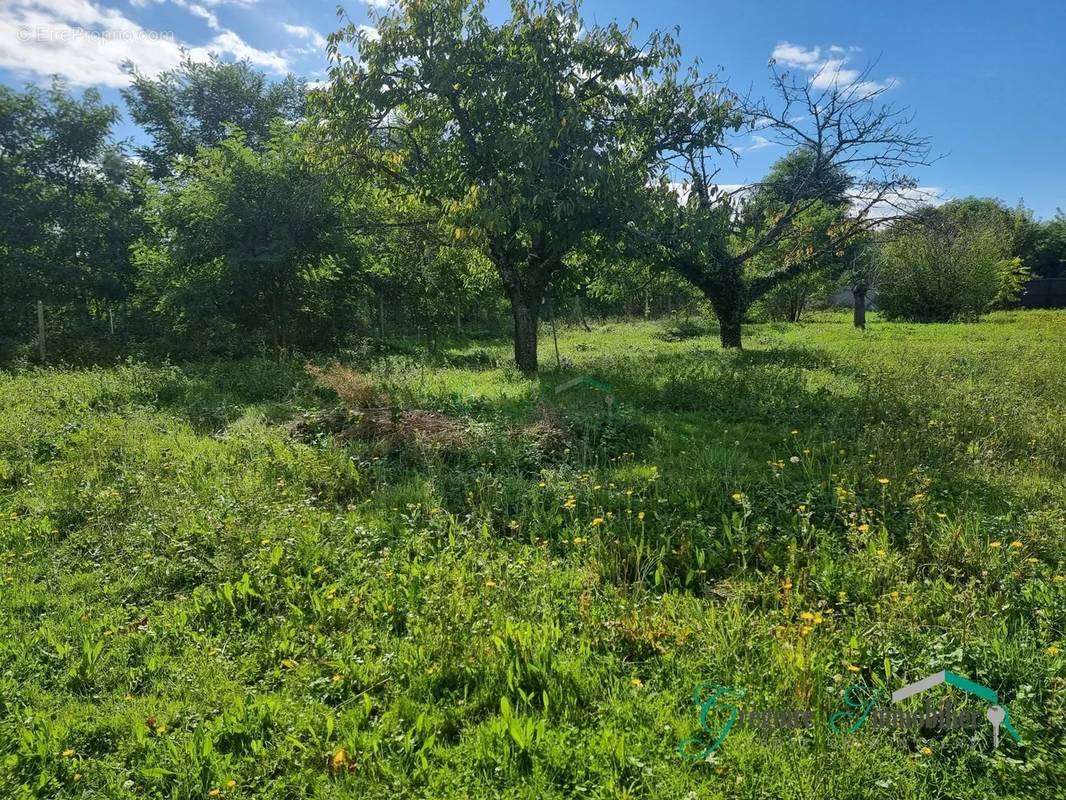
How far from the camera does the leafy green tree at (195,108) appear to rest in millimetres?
20922

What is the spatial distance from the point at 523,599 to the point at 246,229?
11.9 metres

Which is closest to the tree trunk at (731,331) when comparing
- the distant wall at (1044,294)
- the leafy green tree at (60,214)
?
the leafy green tree at (60,214)

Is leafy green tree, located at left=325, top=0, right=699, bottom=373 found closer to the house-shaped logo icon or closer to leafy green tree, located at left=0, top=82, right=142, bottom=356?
the house-shaped logo icon

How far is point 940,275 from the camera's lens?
24.0 meters

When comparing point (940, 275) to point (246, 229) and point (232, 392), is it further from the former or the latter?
point (232, 392)

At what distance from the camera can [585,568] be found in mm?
3674

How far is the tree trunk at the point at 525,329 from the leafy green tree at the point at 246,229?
14.5 ft

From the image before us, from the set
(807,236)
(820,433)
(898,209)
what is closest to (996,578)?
(820,433)

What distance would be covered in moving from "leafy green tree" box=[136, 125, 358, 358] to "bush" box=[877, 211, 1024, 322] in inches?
808

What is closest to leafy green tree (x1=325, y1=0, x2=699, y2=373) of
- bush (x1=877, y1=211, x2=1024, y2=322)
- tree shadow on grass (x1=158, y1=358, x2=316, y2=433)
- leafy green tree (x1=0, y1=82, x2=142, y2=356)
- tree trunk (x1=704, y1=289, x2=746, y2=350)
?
tree shadow on grass (x1=158, y1=358, x2=316, y2=433)

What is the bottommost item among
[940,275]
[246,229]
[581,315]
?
[581,315]

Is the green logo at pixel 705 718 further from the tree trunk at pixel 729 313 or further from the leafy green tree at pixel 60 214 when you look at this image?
the leafy green tree at pixel 60 214

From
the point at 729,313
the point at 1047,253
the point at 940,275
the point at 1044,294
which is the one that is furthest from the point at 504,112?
the point at 1047,253

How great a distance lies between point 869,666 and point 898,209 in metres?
13.3
